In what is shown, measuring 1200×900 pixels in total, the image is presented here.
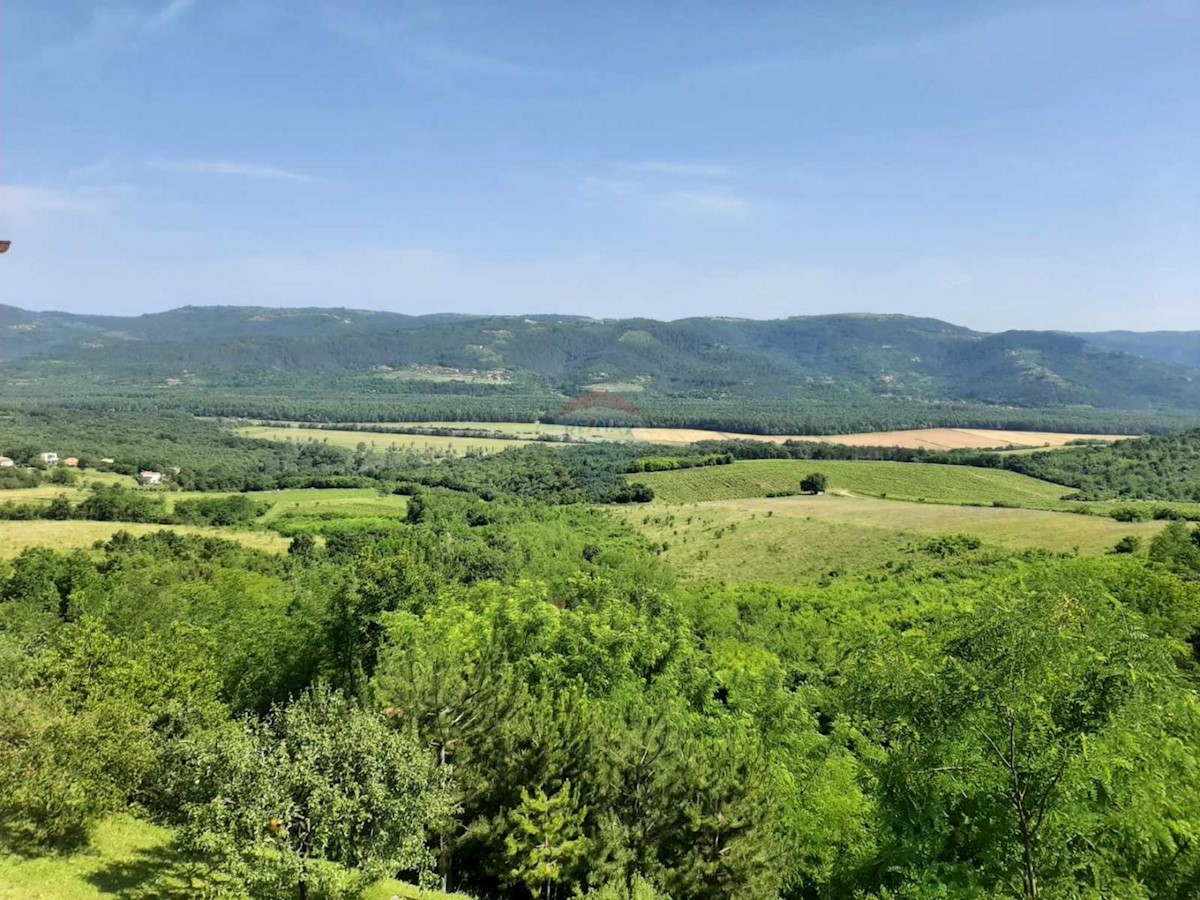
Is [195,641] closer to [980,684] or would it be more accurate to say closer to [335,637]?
[335,637]

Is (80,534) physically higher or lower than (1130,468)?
lower

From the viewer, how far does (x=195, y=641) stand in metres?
37.6

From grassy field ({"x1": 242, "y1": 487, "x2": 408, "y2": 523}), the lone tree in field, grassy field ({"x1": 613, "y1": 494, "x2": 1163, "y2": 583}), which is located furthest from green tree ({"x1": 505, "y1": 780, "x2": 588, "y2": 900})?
the lone tree in field

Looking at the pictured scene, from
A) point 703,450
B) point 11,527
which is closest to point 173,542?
point 11,527

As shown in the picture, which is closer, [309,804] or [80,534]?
[309,804]

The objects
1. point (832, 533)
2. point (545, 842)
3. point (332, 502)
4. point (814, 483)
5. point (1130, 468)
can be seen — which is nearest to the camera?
point (545, 842)

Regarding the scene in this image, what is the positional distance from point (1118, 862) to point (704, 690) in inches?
816

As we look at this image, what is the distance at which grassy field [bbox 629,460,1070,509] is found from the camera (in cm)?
12438

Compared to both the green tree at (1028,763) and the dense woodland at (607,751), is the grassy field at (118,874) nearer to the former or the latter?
the dense woodland at (607,751)

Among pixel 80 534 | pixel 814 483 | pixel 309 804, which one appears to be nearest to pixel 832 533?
pixel 814 483

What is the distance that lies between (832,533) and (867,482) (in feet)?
154

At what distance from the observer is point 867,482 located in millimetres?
133625

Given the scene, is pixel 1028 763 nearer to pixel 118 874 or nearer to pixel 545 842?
pixel 545 842

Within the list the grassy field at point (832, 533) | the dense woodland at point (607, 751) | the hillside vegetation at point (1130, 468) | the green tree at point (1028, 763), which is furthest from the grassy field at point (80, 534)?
the hillside vegetation at point (1130, 468)
